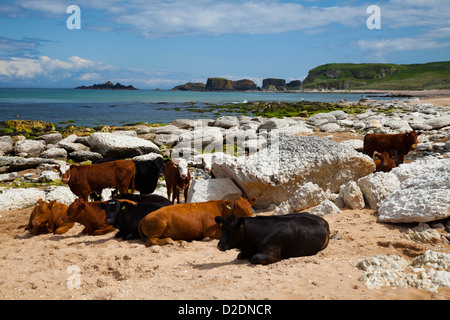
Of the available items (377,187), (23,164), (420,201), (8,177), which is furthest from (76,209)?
(23,164)

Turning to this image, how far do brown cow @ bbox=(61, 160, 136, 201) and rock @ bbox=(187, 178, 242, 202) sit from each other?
2.13 m

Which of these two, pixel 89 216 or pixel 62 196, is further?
pixel 62 196

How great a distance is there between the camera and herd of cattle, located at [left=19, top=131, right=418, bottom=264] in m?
6.15

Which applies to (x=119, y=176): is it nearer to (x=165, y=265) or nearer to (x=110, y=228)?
(x=110, y=228)

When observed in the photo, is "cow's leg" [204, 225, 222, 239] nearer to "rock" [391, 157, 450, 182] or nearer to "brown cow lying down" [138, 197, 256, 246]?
"brown cow lying down" [138, 197, 256, 246]

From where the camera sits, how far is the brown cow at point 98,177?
1062 cm

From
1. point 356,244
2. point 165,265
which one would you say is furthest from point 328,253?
point 165,265

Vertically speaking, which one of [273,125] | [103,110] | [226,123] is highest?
[103,110]

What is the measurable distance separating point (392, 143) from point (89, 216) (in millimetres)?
11228

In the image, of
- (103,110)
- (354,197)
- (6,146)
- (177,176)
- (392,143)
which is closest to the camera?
(354,197)

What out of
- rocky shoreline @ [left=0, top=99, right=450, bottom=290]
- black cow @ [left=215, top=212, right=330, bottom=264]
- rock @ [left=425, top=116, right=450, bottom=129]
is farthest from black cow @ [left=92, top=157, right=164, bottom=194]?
rock @ [left=425, top=116, right=450, bottom=129]

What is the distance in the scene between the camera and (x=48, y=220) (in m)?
8.88

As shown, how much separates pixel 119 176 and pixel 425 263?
827cm

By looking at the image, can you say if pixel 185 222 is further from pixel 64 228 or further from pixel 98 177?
pixel 98 177
